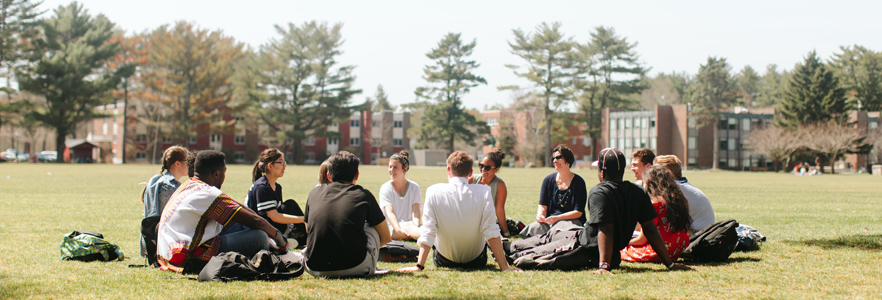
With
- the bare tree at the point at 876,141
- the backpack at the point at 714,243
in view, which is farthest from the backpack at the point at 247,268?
the bare tree at the point at 876,141

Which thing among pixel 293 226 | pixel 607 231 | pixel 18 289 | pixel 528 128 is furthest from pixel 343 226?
pixel 528 128

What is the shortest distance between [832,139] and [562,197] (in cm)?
6117

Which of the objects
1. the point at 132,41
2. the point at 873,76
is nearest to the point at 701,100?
the point at 873,76

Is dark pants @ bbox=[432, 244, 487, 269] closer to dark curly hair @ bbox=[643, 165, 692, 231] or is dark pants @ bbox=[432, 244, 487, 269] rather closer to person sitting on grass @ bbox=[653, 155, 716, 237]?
dark curly hair @ bbox=[643, 165, 692, 231]

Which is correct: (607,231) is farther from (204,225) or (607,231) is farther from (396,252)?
(204,225)

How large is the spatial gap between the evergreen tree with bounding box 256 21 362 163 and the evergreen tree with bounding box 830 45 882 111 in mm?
63865

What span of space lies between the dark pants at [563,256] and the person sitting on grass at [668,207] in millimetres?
738

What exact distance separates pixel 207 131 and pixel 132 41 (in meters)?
12.7

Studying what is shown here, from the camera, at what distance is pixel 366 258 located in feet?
18.9

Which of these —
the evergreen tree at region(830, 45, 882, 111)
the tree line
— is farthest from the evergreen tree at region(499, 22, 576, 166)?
the evergreen tree at region(830, 45, 882, 111)

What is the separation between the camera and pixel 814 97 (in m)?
62.8

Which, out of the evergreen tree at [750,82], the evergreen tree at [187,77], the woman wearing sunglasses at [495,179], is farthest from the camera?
the evergreen tree at [750,82]

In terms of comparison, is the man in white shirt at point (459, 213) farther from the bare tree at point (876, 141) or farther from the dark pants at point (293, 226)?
the bare tree at point (876, 141)

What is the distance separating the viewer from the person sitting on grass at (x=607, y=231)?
600cm
